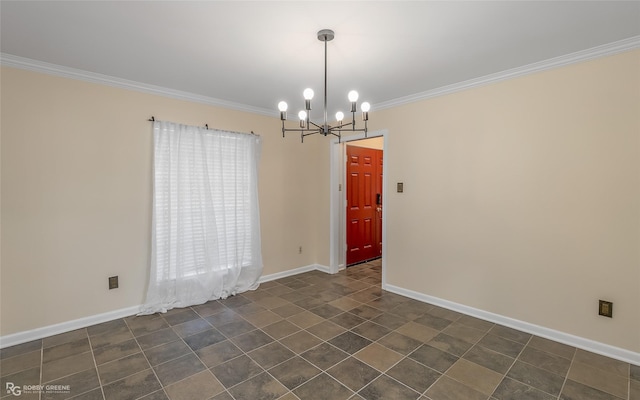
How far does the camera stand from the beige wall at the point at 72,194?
2.62m

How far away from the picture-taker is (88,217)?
117 inches

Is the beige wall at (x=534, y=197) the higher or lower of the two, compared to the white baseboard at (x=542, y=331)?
higher

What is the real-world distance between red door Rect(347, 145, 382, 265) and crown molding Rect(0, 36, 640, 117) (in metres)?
1.40

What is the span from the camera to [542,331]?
2740 millimetres

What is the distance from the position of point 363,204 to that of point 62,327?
4246 mm

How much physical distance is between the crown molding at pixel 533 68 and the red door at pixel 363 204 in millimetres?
1560

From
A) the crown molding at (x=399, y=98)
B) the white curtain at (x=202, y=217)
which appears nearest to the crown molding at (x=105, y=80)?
the crown molding at (x=399, y=98)

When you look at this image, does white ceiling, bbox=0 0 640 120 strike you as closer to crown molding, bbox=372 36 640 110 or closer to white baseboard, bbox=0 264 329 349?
crown molding, bbox=372 36 640 110

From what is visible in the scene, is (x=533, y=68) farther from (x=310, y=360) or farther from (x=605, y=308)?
(x=310, y=360)

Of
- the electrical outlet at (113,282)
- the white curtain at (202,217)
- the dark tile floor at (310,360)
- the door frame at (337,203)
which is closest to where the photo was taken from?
the dark tile floor at (310,360)

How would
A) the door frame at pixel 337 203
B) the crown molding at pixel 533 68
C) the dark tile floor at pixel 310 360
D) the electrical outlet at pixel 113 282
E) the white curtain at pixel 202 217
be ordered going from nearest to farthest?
the dark tile floor at pixel 310 360
the crown molding at pixel 533 68
the electrical outlet at pixel 113 282
the white curtain at pixel 202 217
the door frame at pixel 337 203

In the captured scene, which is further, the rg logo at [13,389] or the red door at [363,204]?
the red door at [363,204]

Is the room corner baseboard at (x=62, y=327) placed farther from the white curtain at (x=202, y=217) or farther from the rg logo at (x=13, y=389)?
the rg logo at (x=13, y=389)

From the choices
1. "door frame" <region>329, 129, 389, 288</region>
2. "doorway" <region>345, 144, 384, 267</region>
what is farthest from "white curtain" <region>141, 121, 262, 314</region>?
"doorway" <region>345, 144, 384, 267</region>
